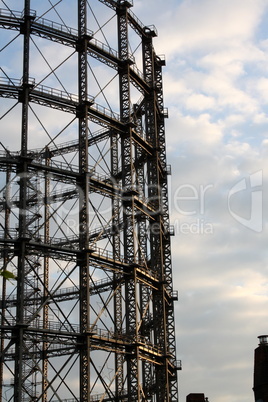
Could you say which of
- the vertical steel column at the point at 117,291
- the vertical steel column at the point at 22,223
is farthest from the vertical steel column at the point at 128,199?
the vertical steel column at the point at 22,223

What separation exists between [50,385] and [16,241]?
258 inches

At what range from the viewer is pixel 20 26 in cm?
3678

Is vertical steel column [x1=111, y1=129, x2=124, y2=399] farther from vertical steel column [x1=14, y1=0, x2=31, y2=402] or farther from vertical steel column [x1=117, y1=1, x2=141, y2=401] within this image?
vertical steel column [x1=14, y1=0, x2=31, y2=402]

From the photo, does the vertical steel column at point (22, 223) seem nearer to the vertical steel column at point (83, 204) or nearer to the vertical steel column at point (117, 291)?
the vertical steel column at point (83, 204)

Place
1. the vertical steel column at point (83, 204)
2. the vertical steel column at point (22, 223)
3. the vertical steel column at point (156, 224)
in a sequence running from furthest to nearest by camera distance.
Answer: the vertical steel column at point (156, 224) < the vertical steel column at point (83, 204) < the vertical steel column at point (22, 223)

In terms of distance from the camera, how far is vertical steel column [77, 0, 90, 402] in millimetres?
33281

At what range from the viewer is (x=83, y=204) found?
3609 centimetres

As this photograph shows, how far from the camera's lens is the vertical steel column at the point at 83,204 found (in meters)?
33.3

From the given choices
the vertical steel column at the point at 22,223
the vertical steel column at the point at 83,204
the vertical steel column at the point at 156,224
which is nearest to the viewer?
the vertical steel column at the point at 22,223

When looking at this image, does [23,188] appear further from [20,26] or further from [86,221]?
[20,26]

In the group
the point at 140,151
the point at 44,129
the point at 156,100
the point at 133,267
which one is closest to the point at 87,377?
the point at 133,267

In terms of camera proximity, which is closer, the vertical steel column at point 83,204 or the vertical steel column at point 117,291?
the vertical steel column at point 83,204

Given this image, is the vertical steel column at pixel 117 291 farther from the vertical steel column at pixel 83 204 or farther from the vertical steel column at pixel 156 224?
the vertical steel column at pixel 83 204

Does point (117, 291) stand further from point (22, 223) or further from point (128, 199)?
point (22, 223)
